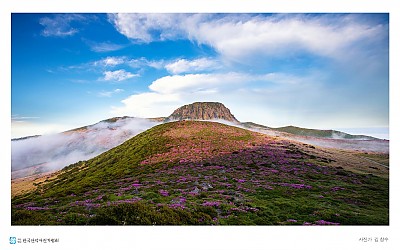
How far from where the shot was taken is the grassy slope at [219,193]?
820cm

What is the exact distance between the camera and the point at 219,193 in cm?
1259

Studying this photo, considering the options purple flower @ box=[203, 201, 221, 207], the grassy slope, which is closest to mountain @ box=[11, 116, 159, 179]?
the grassy slope

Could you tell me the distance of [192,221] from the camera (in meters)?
7.74

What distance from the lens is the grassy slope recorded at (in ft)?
26.9
